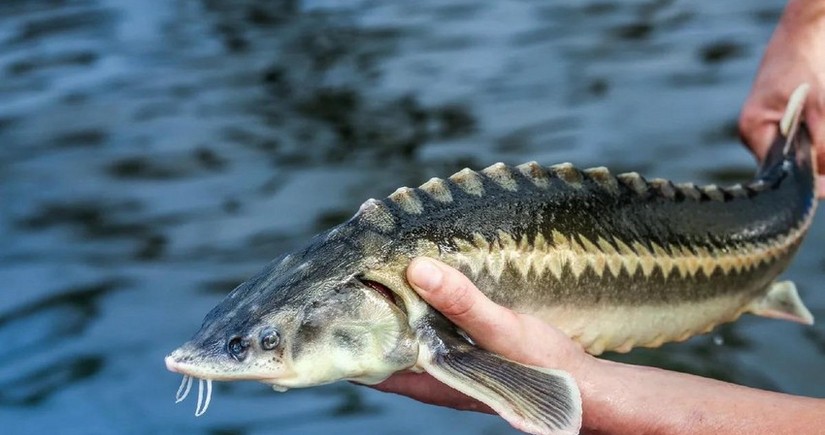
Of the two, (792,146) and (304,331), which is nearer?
(304,331)

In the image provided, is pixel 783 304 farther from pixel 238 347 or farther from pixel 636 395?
pixel 238 347

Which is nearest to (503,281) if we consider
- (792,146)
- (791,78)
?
(792,146)

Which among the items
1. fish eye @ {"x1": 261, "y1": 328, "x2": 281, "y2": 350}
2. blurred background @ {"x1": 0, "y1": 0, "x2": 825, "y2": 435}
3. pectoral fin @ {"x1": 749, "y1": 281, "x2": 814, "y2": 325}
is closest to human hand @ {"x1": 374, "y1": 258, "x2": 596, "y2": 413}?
fish eye @ {"x1": 261, "y1": 328, "x2": 281, "y2": 350}

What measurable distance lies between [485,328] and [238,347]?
1.49 ft

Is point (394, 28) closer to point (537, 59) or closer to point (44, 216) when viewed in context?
point (537, 59)

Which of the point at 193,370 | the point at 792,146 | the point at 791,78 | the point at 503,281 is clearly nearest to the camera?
the point at 193,370

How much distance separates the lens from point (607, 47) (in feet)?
22.7

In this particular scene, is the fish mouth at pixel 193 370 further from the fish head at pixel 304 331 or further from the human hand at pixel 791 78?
the human hand at pixel 791 78

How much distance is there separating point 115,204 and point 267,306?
134 inches

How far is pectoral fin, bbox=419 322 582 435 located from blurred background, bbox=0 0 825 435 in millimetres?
1427

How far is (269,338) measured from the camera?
6.27 feet

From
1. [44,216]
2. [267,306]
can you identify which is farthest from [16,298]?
[267,306]

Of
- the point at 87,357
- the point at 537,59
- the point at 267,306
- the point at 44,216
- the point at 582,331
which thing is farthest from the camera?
the point at 537,59

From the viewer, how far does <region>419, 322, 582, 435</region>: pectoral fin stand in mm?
1895
